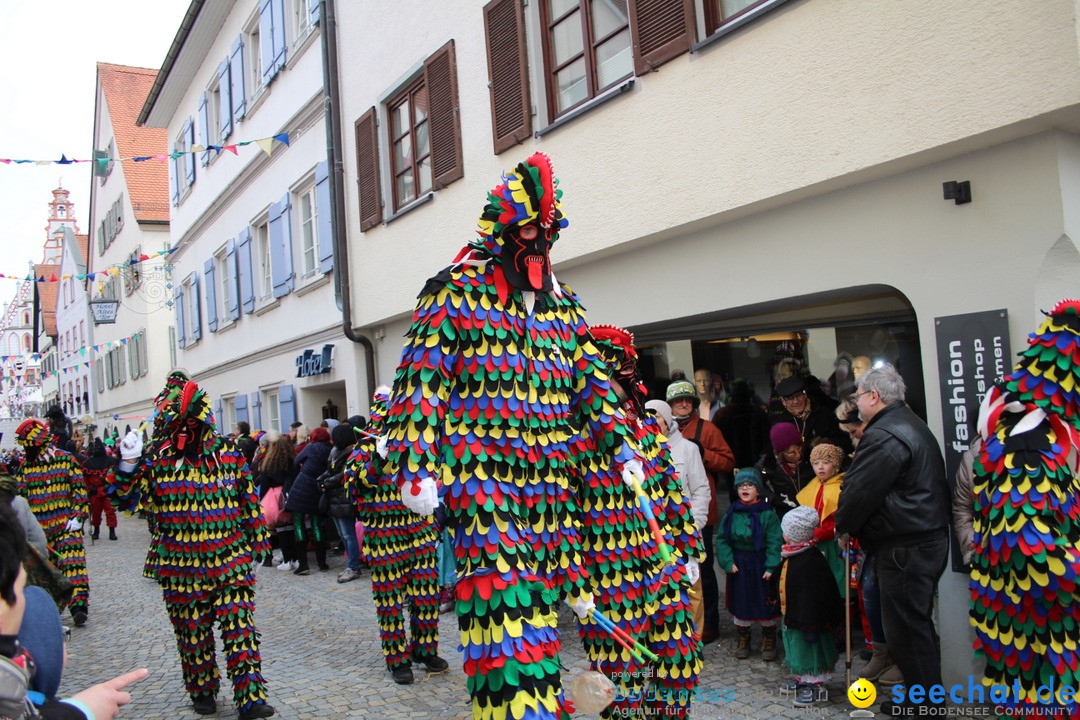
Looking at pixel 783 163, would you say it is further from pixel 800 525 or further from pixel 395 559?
pixel 395 559

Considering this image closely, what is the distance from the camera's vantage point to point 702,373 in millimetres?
7895

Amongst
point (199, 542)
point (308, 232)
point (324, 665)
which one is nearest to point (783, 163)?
point (199, 542)

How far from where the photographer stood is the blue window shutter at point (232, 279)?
17766 mm

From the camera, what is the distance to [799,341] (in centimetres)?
682

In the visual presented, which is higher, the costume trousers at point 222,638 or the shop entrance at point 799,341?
the shop entrance at point 799,341

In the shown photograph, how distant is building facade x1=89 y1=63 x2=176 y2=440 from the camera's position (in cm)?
Answer: 2755

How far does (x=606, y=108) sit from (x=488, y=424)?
4573 millimetres

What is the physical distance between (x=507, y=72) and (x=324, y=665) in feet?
18.3

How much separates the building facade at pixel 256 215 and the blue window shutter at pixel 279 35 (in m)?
0.03

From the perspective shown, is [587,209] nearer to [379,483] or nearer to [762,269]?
[762,269]

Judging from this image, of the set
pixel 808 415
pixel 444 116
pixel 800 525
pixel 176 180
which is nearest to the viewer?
pixel 800 525

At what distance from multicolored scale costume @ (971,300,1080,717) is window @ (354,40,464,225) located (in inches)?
273

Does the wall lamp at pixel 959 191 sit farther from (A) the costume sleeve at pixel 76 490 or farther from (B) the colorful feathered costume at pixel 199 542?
(A) the costume sleeve at pixel 76 490

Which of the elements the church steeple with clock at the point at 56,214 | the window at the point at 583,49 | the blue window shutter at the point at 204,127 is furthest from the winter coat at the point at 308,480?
the church steeple with clock at the point at 56,214
